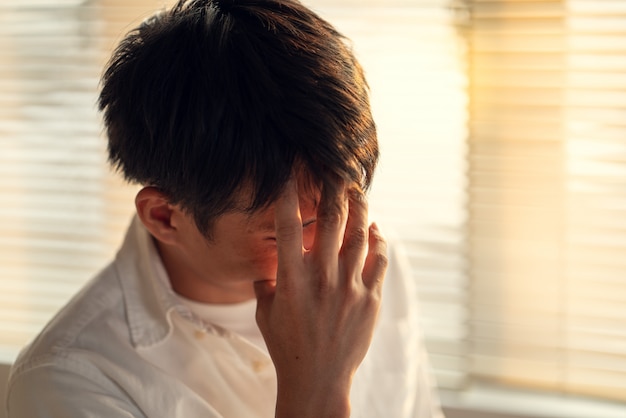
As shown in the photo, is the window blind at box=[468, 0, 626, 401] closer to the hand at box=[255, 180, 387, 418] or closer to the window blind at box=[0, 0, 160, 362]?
the hand at box=[255, 180, 387, 418]

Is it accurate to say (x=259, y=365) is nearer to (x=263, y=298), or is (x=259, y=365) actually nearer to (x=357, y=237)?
(x=263, y=298)

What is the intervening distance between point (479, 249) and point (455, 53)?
0.40m

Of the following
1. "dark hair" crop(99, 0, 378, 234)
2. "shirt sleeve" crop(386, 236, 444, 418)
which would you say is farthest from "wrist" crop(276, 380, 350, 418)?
"shirt sleeve" crop(386, 236, 444, 418)

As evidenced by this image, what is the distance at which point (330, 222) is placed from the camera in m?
1.12

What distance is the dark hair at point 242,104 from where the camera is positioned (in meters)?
1.08

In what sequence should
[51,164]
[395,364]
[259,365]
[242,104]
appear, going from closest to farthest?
[242,104]
[259,365]
[395,364]
[51,164]

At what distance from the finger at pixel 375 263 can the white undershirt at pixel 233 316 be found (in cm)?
20

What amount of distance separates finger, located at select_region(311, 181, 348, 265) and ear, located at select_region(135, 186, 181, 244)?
201mm

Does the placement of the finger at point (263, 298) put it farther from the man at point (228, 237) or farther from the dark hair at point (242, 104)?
the dark hair at point (242, 104)

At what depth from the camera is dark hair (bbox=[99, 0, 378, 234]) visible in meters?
1.08

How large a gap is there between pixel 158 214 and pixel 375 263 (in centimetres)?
31

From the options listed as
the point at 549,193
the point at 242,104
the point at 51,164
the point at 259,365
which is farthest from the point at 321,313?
the point at 51,164

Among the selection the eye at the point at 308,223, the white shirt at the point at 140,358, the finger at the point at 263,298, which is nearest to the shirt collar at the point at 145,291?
the white shirt at the point at 140,358

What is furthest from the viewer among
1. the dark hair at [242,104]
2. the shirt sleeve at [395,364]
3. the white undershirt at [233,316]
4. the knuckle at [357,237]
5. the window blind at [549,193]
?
the window blind at [549,193]
